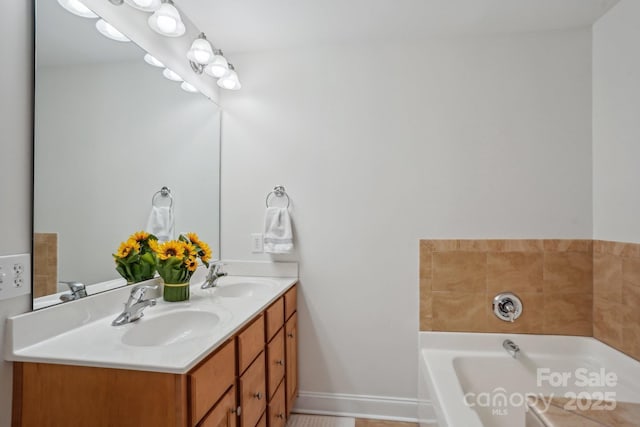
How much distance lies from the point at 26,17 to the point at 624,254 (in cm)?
273

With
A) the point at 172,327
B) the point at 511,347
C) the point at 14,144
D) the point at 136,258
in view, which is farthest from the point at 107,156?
the point at 511,347

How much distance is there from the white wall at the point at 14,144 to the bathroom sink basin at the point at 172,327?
354 mm

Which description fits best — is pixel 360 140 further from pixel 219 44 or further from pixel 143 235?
pixel 143 235

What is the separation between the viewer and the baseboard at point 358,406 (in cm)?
200

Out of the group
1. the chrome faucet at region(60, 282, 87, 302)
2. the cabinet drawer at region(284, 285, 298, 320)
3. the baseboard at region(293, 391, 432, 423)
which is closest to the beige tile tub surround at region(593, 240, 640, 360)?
the baseboard at region(293, 391, 432, 423)

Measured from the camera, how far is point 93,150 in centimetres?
129

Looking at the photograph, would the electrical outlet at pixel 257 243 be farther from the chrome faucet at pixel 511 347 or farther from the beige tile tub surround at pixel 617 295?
the beige tile tub surround at pixel 617 295

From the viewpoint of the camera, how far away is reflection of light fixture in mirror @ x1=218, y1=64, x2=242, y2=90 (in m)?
1.98

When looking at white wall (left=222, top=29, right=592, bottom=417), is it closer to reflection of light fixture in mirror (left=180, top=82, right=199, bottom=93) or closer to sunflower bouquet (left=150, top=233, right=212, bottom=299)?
reflection of light fixture in mirror (left=180, top=82, right=199, bottom=93)

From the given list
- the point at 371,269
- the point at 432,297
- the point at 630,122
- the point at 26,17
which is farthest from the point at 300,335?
the point at 630,122

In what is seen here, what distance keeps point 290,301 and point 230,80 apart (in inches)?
55.9

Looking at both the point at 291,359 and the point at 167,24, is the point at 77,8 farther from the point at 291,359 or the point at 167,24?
the point at 291,359

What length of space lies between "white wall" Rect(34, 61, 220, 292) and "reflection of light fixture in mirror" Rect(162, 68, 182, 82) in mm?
28

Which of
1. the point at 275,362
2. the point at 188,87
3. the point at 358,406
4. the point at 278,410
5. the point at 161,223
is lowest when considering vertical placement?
the point at 358,406
